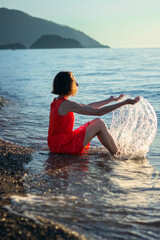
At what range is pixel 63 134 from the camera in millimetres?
5480

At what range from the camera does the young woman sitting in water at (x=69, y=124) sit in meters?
5.17

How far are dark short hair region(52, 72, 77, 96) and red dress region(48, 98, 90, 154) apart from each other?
170mm

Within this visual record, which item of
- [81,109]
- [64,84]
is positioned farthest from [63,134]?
[64,84]

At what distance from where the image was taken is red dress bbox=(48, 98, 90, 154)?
213 inches

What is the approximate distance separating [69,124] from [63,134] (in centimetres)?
19

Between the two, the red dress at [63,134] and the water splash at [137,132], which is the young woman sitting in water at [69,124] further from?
the water splash at [137,132]

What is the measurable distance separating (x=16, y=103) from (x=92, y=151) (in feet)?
24.9

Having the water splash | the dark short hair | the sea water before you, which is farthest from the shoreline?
the water splash

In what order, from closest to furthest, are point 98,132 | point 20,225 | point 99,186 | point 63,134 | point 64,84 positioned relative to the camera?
1. point 20,225
2. point 99,186
3. point 64,84
4. point 63,134
5. point 98,132

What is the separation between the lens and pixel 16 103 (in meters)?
13.2

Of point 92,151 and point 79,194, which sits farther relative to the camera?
point 92,151

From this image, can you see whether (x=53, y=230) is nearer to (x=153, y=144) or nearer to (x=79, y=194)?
(x=79, y=194)

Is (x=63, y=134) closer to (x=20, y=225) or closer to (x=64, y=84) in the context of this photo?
(x=64, y=84)

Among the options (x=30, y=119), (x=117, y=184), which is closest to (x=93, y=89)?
(x=30, y=119)
